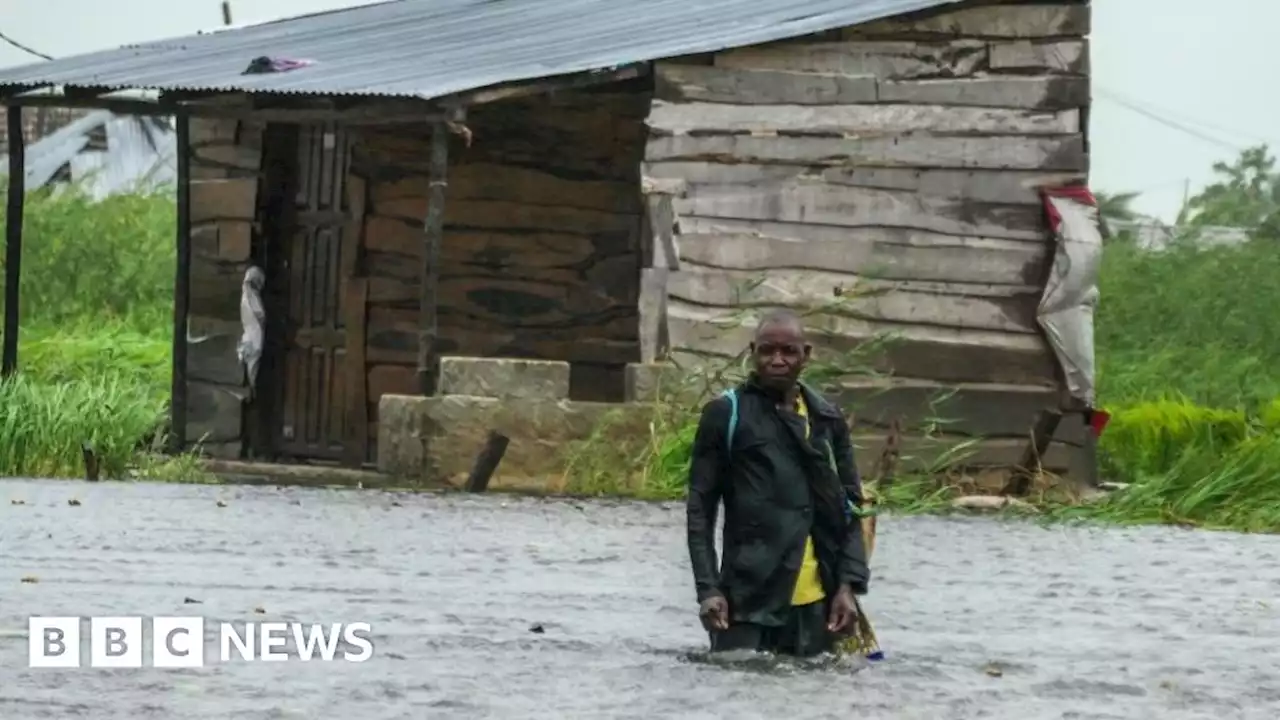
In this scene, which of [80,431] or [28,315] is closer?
[80,431]

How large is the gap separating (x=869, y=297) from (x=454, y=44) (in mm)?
3811

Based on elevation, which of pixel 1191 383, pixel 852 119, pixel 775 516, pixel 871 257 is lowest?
pixel 1191 383

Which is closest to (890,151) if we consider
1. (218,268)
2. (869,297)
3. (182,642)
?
(869,297)

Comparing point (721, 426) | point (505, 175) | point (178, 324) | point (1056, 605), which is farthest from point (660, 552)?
point (178, 324)

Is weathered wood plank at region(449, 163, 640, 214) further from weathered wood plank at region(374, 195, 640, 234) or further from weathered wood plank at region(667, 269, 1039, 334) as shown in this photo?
weathered wood plank at region(667, 269, 1039, 334)

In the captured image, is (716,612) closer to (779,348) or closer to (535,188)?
(779,348)

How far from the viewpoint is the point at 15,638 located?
8.86 meters

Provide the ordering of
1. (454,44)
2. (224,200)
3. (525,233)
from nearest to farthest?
(525,233)
(454,44)
(224,200)

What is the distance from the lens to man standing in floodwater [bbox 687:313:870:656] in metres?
8.46

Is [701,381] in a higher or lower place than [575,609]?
higher

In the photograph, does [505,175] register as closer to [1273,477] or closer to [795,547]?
[1273,477]

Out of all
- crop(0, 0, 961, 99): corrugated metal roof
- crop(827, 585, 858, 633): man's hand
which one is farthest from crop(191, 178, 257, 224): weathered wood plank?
crop(827, 585, 858, 633): man's hand

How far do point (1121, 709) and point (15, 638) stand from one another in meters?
3.65

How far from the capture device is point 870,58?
17.7 metres
